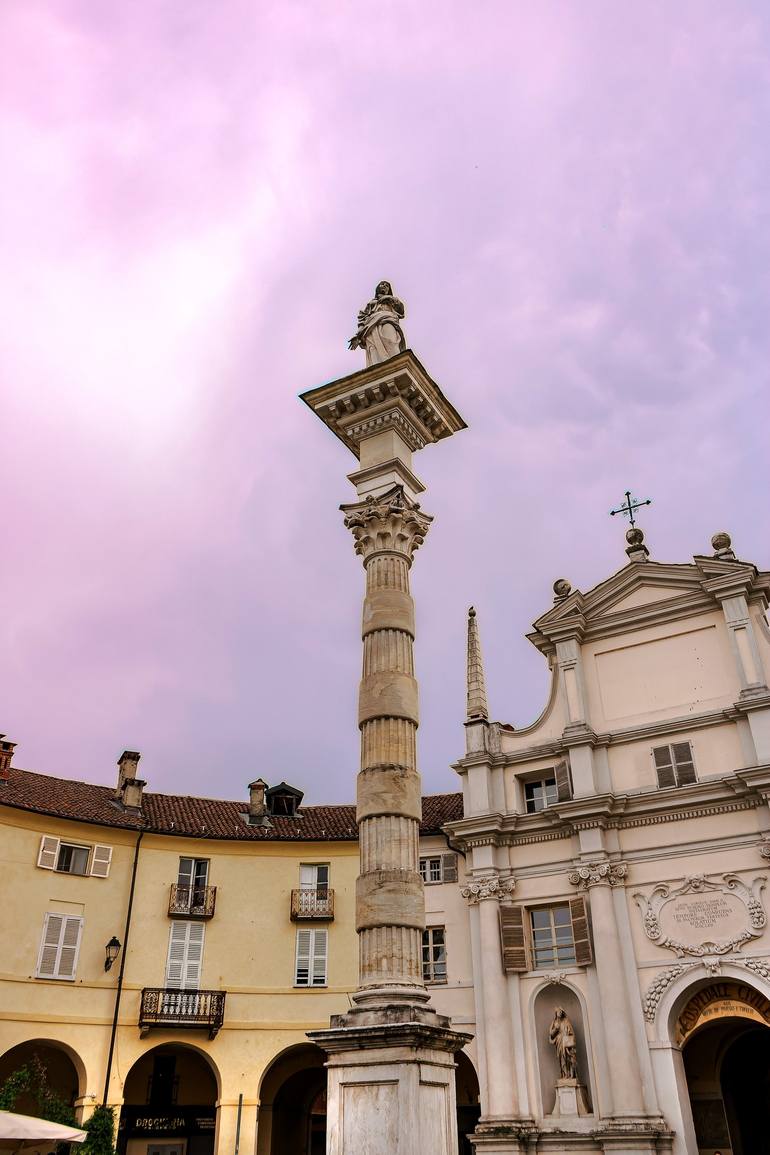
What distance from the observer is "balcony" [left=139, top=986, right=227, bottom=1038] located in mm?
26344

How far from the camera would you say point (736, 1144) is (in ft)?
82.9

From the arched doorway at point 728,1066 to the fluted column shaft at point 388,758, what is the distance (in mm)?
15921

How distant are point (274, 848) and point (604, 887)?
1062 cm

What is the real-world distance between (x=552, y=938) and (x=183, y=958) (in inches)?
428

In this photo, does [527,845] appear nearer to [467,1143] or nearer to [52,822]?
[467,1143]

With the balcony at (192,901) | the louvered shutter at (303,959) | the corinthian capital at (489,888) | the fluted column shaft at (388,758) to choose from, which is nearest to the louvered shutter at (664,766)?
the corinthian capital at (489,888)

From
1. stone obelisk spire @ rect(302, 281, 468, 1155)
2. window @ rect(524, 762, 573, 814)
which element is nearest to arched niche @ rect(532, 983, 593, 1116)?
window @ rect(524, 762, 573, 814)

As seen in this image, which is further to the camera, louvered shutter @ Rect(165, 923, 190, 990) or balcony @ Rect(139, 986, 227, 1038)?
louvered shutter @ Rect(165, 923, 190, 990)

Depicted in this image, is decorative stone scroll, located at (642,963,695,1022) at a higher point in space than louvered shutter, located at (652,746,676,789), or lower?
lower

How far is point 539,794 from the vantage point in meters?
29.0

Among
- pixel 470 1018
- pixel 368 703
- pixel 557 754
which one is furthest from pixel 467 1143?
pixel 368 703

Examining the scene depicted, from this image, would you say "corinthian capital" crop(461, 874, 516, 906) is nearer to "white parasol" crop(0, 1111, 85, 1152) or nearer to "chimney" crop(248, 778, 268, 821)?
"chimney" crop(248, 778, 268, 821)

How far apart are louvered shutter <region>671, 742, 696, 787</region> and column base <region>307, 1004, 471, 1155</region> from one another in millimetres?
16939

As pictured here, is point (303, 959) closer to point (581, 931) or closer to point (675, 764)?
point (581, 931)
